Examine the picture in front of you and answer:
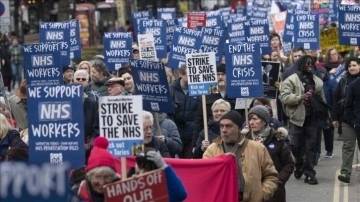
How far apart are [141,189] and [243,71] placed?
668 cm

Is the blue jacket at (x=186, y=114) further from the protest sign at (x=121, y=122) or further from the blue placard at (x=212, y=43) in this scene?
the protest sign at (x=121, y=122)

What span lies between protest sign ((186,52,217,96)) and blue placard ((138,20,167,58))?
920 cm

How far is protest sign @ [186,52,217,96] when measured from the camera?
1350 centimetres

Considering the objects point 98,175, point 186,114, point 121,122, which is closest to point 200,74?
point 186,114

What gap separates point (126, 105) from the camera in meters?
8.70

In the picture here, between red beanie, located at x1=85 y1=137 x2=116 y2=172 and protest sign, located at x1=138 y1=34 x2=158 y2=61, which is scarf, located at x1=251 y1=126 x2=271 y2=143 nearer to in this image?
red beanie, located at x1=85 y1=137 x2=116 y2=172

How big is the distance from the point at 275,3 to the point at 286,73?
17755mm

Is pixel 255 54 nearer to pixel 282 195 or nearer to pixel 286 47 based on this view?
pixel 282 195

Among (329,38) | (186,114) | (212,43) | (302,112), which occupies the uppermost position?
(212,43)

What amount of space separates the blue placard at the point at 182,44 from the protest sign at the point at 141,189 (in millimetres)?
11194

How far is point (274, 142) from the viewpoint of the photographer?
36.1 feet

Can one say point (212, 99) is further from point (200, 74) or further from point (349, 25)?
point (349, 25)

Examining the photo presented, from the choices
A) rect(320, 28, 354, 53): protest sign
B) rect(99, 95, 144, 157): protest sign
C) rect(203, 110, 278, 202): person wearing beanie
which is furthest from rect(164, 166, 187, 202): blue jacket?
rect(320, 28, 354, 53): protest sign

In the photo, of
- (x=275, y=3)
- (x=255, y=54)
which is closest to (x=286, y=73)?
(x=255, y=54)
